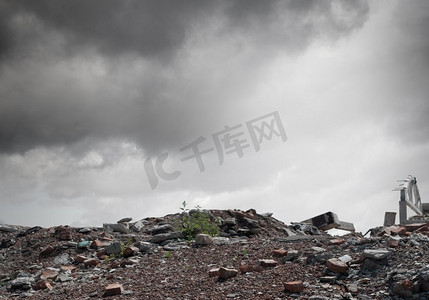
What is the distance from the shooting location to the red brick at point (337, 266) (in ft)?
17.6

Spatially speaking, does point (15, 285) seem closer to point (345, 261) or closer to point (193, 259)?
point (193, 259)

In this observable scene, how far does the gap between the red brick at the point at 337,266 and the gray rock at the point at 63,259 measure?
5374 millimetres

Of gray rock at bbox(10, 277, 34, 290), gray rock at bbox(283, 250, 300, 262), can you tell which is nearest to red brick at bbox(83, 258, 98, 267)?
gray rock at bbox(10, 277, 34, 290)

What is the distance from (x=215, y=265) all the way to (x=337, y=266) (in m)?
1.98

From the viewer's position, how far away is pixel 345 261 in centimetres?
568

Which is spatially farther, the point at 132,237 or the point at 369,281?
the point at 132,237

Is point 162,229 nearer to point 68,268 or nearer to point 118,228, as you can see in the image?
point 118,228

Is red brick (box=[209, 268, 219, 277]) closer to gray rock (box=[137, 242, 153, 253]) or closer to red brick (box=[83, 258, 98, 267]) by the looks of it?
gray rock (box=[137, 242, 153, 253])

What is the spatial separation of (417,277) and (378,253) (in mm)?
768

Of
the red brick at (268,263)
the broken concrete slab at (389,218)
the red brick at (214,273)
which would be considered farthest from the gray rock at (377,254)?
the broken concrete slab at (389,218)

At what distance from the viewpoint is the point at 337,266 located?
539 centimetres

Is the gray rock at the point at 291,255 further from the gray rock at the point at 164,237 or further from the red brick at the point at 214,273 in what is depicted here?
the gray rock at the point at 164,237

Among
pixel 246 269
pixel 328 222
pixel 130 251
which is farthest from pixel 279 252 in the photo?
pixel 328 222

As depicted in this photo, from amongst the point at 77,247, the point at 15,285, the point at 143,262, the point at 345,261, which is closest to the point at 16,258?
the point at 77,247
